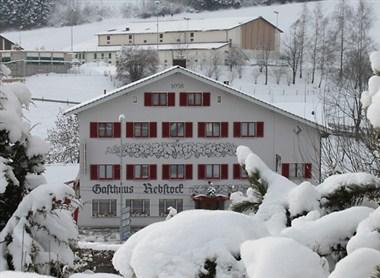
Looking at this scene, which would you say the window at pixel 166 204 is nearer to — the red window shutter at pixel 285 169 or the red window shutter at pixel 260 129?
the red window shutter at pixel 260 129

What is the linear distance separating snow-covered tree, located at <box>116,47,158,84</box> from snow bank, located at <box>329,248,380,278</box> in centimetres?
6635

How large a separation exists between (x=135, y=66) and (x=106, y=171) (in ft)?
129

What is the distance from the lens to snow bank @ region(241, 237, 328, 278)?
185 centimetres

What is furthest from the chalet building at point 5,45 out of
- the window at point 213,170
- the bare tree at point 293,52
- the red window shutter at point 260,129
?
the red window shutter at point 260,129

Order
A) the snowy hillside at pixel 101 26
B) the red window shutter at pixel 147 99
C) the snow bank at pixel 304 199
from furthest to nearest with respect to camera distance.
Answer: the snowy hillside at pixel 101 26 → the red window shutter at pixel 147 99 → the snow bank at pixel 304 199

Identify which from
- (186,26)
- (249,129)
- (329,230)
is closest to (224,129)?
(249,129)

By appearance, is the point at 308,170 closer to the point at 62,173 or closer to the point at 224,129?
the point at 224,129

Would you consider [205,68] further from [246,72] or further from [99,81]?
[99,81]

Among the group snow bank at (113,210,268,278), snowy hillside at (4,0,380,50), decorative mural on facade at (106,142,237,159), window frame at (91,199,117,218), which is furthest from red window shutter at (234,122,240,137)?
snowy hillside at (4,0,380,50)

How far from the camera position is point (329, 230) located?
254 cm

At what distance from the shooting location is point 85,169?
102ft

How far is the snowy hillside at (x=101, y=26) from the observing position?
10564 centimetres

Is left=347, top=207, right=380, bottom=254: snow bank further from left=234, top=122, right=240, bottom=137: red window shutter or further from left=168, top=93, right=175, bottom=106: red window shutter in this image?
left=234, top=122, right=240, bottom=137: red window shutter

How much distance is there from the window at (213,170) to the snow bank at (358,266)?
1171 inches
